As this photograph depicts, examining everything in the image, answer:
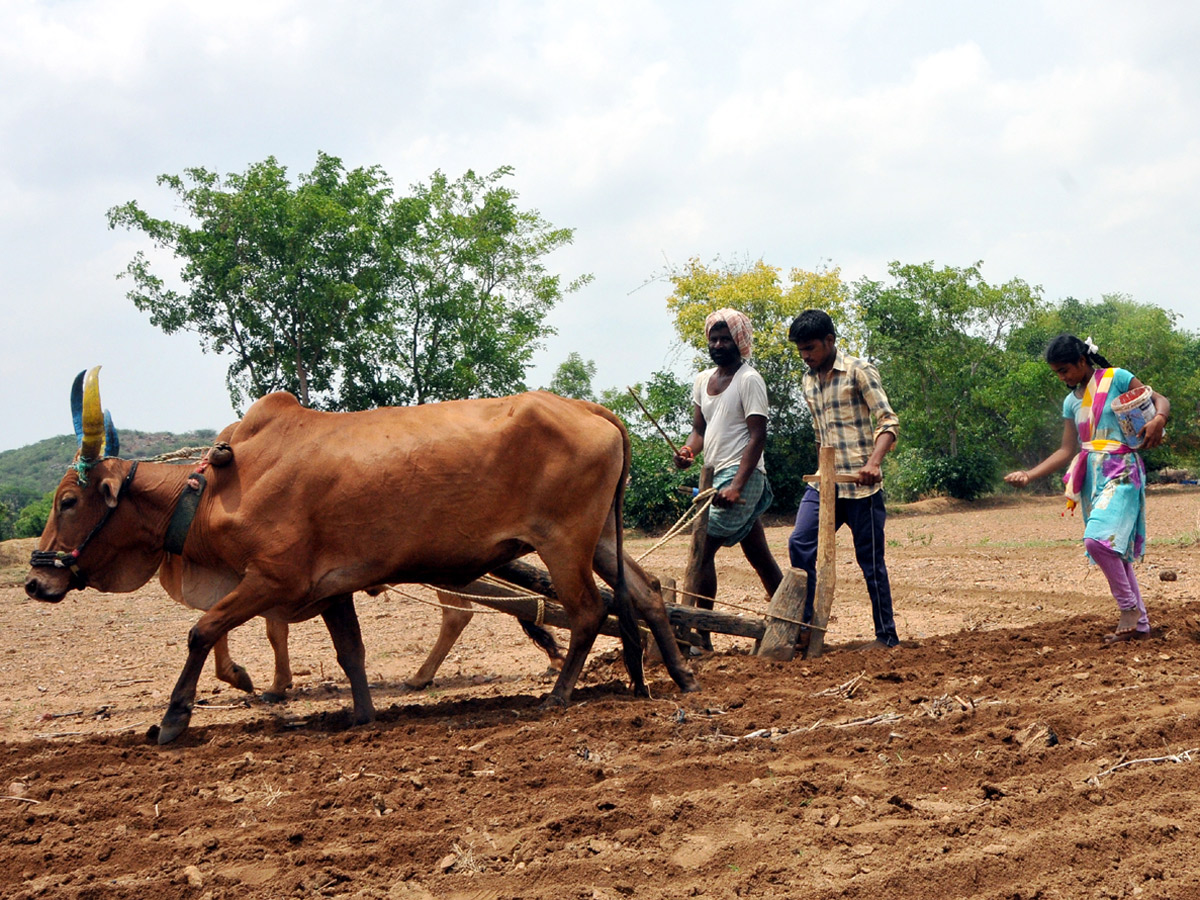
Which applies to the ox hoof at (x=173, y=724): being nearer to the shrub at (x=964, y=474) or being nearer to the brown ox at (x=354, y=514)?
the brown ox at (x=354, y=514)

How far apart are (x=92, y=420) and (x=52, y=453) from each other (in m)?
77.5

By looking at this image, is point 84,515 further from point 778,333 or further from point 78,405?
point 778,333

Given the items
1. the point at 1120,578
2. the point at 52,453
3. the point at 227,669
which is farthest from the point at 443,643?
the point at 52,453

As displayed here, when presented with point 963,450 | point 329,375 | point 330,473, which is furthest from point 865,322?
point 330,473

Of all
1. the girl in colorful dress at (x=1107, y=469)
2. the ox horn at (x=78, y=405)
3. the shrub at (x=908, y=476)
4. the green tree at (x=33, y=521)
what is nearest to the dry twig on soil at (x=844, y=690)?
the girl in colorful dress at (x=1107, y=469)

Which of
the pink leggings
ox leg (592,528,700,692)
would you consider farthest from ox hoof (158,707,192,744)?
the pink leggings

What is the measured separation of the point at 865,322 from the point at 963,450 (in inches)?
169

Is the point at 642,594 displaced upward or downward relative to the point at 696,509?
downward

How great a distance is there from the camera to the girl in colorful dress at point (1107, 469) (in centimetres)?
625

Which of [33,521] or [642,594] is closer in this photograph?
[642,594]

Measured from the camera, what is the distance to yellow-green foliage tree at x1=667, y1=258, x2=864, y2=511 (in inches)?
1022

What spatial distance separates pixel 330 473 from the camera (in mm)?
5430

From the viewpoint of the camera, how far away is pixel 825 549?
6.54 metres

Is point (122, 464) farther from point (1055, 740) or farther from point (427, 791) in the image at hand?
point (1055, 740)
